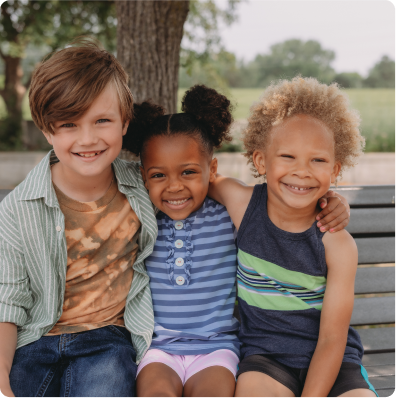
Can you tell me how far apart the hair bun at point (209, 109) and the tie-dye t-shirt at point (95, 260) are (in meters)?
0.55

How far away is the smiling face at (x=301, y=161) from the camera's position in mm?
1730

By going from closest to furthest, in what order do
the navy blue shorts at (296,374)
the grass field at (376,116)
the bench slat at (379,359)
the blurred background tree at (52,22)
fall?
1. the navy blue shorts at (296,374)
2. the bench slat at (379,359)
3. the blurred background tree at (52,22)
4. the grass field at (376,116)

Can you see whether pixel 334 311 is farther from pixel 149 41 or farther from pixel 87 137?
pixel 149 41

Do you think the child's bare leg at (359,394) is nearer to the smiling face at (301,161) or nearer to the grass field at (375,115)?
the smiling face at (301,161)

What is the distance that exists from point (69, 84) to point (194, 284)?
1.01 metres

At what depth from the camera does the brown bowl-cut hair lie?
1661 millimetres

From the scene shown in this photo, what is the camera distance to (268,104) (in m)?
1.86

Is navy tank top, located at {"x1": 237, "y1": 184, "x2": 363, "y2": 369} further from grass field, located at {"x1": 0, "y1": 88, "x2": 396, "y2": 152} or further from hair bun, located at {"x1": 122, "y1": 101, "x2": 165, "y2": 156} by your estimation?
grass field, located at {"x1": 0, "y1": 88, "x2": 396, "y2": 152}

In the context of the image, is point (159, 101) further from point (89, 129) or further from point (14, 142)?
point (14, 142)

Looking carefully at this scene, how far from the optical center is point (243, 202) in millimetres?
1966

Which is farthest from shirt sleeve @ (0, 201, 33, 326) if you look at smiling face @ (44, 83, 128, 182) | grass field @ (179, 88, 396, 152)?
grass field @ (179, 88, 396, 152)

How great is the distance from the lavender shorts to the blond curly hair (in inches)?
36.5

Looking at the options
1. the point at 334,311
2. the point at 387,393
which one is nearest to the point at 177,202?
the point at 334,311

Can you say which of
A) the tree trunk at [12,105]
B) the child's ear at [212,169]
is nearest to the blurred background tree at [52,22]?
the tree trunk at [12,105]
